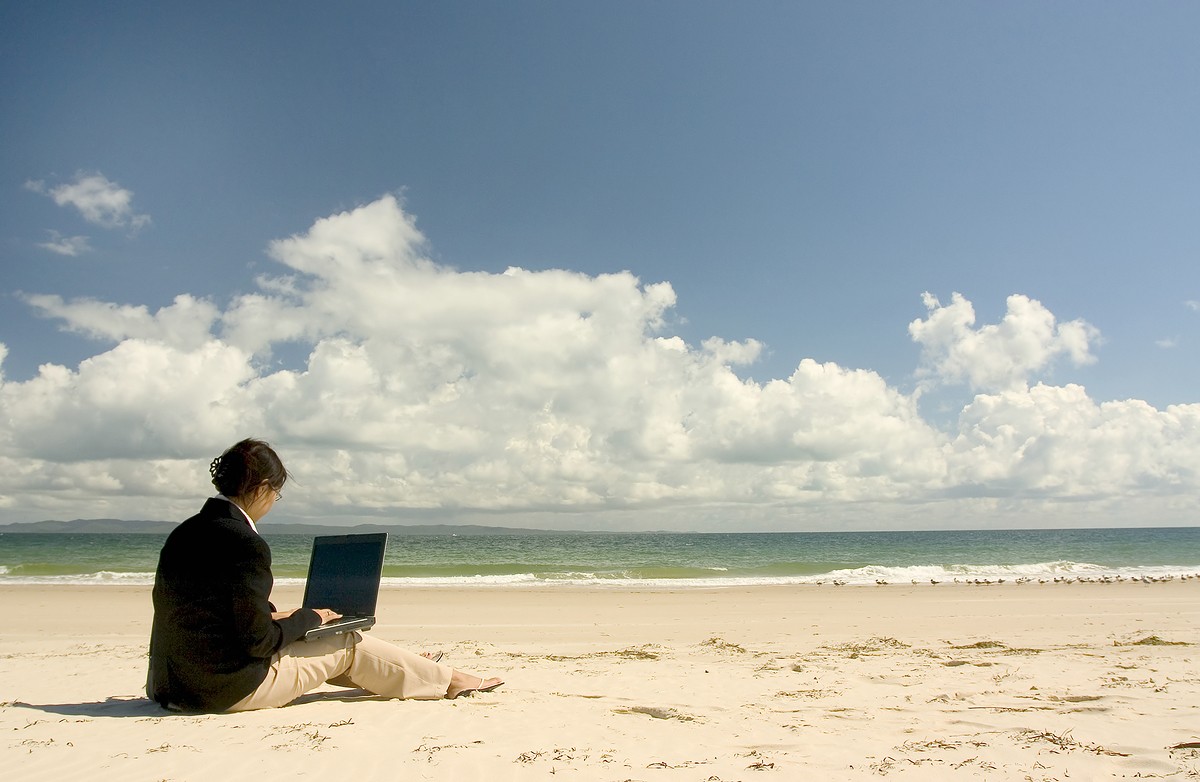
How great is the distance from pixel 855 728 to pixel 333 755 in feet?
11.4

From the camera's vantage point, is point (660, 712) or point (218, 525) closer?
A: point (218, 525)

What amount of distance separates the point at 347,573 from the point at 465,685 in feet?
4.44

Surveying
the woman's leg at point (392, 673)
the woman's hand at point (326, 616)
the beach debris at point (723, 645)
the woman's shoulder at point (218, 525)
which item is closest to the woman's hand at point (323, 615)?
the woman's hand at point (326, 616)

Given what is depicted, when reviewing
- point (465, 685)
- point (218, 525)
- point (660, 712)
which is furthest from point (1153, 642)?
point (218, 525)

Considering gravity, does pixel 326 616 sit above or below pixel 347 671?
above

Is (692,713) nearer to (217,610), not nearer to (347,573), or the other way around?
(347,573)

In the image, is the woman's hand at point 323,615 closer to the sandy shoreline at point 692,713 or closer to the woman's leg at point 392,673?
the woman's leg at point 392,673

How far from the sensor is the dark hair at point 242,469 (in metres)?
4.46

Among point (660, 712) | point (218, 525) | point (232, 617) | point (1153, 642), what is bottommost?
point (1153, 642)

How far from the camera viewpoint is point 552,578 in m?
30.7

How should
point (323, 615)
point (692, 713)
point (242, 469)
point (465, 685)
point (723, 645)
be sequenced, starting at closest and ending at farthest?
1. point (242, 469)
2. point (323, 615)
3. point (692, 713)
4. point (465, 685)
5. point (723, 645)

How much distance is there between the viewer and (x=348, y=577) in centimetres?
526

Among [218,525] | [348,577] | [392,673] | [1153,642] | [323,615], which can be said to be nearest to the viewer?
[218,525]

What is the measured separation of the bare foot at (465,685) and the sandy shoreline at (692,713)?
106 millimetres
